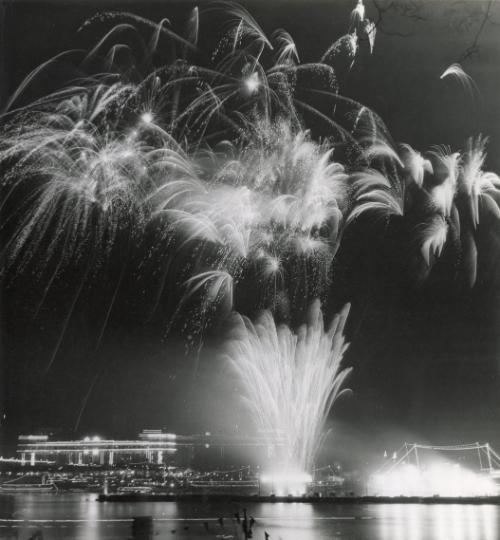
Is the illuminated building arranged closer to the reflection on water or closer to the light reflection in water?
the reflection on water

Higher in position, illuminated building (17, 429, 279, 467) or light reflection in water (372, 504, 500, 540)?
illuminated building (17, 429, 279, 467)

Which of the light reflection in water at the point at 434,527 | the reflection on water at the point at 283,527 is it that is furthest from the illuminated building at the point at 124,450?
the light reflection in water at the point at 434,527

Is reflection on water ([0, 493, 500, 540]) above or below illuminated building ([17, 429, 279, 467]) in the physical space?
below

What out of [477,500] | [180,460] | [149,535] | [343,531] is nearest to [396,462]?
[477,500]

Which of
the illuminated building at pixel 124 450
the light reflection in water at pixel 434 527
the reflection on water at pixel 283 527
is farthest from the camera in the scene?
the illuminated building at pixel 124 450

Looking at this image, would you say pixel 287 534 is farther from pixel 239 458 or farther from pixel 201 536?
pixel 239 458

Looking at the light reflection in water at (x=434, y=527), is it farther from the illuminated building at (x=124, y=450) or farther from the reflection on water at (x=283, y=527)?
the illuminated building at (x=124, y=450)

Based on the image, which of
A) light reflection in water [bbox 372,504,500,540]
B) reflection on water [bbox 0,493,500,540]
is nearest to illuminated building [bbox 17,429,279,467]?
reflection on water [bbox 0,493,500,540]

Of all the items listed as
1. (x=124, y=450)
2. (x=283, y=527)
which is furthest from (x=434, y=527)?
(x=124, y=450)

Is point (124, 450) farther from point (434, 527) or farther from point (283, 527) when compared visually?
point (434, 527)

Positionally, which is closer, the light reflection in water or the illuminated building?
the light reflection in water

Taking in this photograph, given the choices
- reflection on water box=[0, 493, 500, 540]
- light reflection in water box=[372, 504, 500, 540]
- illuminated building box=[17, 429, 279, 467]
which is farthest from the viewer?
illuminated building box=[17, 429, 279, 467]

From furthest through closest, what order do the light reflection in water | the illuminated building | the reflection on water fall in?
the illuminated building < the reflection on water < the light reflection in water
